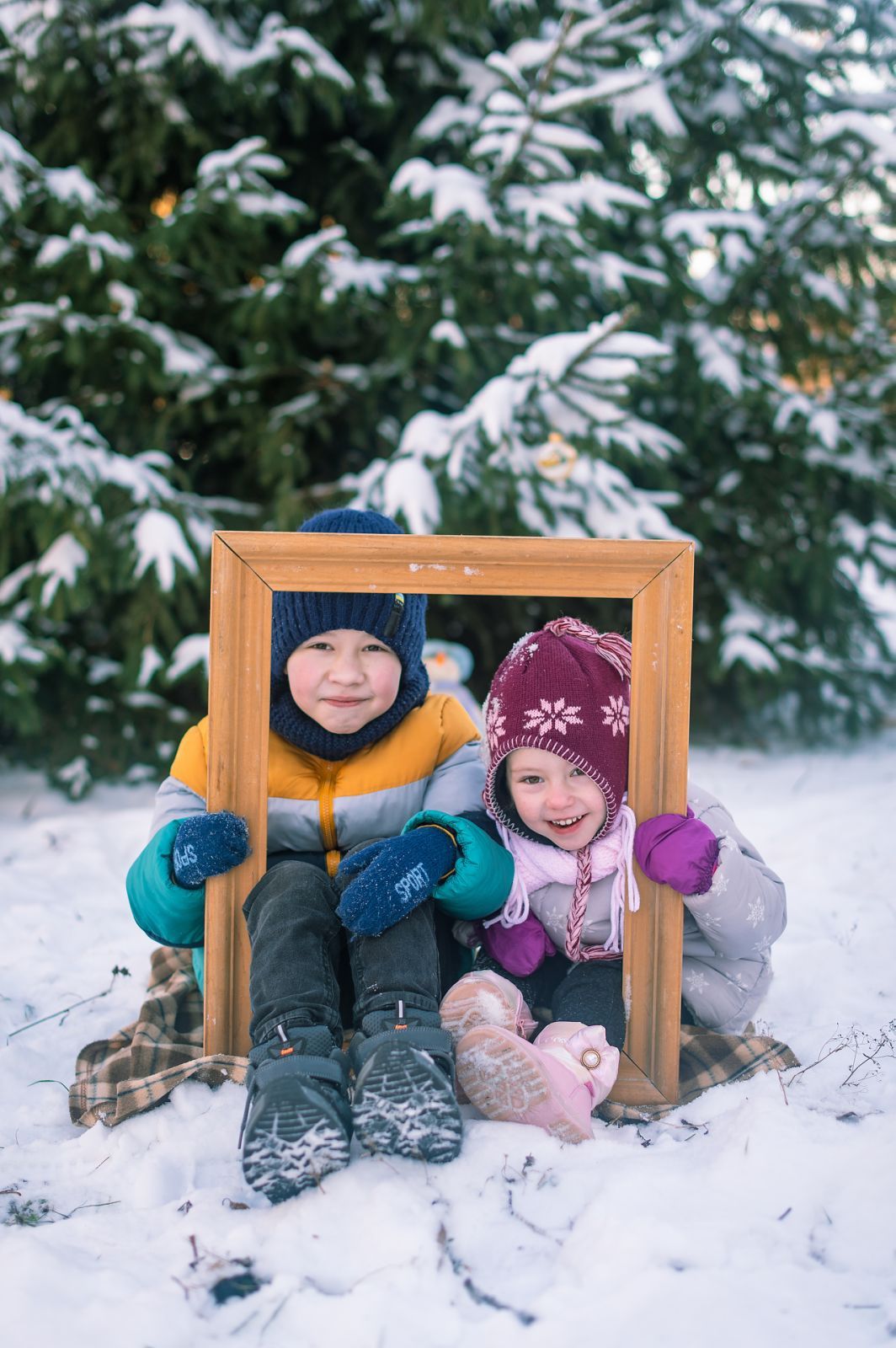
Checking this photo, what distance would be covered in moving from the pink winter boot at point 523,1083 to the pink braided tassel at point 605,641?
73 cm

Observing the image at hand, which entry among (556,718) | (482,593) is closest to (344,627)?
(482,593)

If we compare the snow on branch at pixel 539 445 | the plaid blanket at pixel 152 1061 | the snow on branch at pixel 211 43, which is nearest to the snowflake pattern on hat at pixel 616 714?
the plaid blanket at pixel 152 1061

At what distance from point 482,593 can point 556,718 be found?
0.28 meters

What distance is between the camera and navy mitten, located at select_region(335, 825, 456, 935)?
1.79m

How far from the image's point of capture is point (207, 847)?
1.87 meters

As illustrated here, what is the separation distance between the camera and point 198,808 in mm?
2104

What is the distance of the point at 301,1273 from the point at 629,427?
3.10 meters

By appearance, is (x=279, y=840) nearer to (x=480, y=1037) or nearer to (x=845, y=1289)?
(x=480, y=1037)

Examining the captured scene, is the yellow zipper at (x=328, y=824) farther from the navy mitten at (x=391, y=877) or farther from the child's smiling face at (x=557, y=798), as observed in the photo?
the child's smiling face at (x=557, y=798)

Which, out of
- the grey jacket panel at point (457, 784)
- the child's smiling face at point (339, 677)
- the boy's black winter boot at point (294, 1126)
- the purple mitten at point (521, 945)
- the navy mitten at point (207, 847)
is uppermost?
the child's smiling face at point (339, 677)

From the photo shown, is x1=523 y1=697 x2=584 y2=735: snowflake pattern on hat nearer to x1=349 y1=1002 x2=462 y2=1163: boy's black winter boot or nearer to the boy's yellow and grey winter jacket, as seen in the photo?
the boy's yellow and grey winter jacket

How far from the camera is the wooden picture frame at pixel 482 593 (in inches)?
75.7

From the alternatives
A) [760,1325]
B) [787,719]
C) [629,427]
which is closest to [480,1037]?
[760,1325]

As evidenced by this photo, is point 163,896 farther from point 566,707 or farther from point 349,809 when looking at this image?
point 566,707
